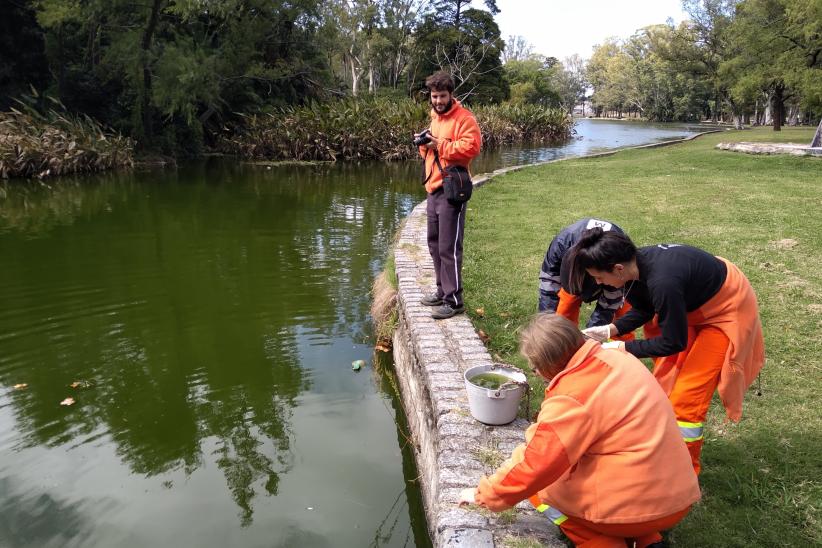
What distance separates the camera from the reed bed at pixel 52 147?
1433 cm

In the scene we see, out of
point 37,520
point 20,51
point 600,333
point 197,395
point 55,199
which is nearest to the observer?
point 600,333

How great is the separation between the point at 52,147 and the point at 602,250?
16220mm

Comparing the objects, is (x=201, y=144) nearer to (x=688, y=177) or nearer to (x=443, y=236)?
(x=688, y=177)

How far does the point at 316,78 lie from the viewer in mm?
25016

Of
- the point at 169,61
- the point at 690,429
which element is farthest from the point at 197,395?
the point at 169,61

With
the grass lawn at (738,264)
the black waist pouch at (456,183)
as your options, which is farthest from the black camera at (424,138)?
the grass lawn at (738,264)

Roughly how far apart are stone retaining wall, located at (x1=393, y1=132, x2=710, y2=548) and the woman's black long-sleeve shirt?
86 cm

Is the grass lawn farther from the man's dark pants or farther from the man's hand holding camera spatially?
the man's hand holding camera

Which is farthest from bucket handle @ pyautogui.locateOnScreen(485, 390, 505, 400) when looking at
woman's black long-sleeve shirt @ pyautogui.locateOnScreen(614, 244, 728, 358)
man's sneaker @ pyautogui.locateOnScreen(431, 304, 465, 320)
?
man's sneaker @ pyautogui.locateOnScreen(431, 304, 465, 320)

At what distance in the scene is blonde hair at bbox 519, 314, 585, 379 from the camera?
6.75 feet

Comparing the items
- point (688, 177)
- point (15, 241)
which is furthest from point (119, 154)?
point (688, 177)

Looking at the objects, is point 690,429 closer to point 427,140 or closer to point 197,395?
point 427,140

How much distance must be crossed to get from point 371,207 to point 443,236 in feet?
24.5

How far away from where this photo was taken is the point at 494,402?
308cm
